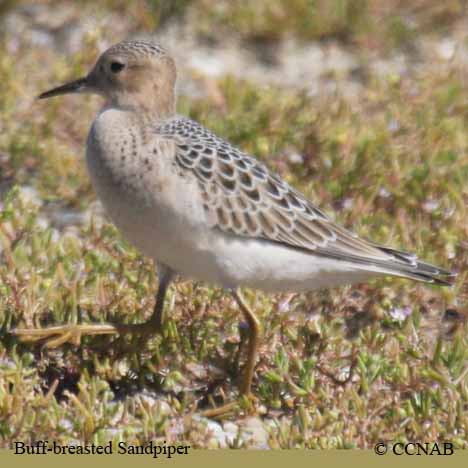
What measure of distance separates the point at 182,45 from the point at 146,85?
11.4 feet

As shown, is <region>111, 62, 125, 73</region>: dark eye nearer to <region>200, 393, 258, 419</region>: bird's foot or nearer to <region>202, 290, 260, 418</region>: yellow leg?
<region>202, 290, 260, 418</region>: yellow leg

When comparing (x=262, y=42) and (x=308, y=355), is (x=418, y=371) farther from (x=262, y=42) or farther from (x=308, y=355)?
(x=262, y=42)

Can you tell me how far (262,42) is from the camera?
9.34 metres

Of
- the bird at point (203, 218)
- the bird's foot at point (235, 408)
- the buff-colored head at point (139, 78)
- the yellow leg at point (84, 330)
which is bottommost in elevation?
the bird's foot at point (235, 408)

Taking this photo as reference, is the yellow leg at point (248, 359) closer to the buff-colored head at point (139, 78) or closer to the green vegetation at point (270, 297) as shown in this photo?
the green vegetation at point (270, 297)

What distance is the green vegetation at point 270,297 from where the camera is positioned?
5.05m

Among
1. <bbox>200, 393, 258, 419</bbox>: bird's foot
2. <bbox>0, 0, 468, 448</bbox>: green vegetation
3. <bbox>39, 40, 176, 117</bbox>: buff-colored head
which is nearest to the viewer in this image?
<bbox>0, 0, 468, 448</bbox>: green vegetation

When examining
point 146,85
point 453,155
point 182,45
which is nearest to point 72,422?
point 146,85

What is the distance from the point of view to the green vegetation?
505cm

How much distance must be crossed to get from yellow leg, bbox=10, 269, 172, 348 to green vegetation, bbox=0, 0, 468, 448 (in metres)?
0.07

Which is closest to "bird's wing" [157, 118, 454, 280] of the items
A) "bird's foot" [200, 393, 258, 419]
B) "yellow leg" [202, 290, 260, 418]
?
"yellow leg" [202, 290, 260, 418]

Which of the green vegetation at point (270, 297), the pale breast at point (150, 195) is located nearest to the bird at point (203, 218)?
the pale breast at point (150, 195)

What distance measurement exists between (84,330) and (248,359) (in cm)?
73

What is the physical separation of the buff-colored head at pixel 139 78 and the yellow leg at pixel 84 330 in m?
0.81
